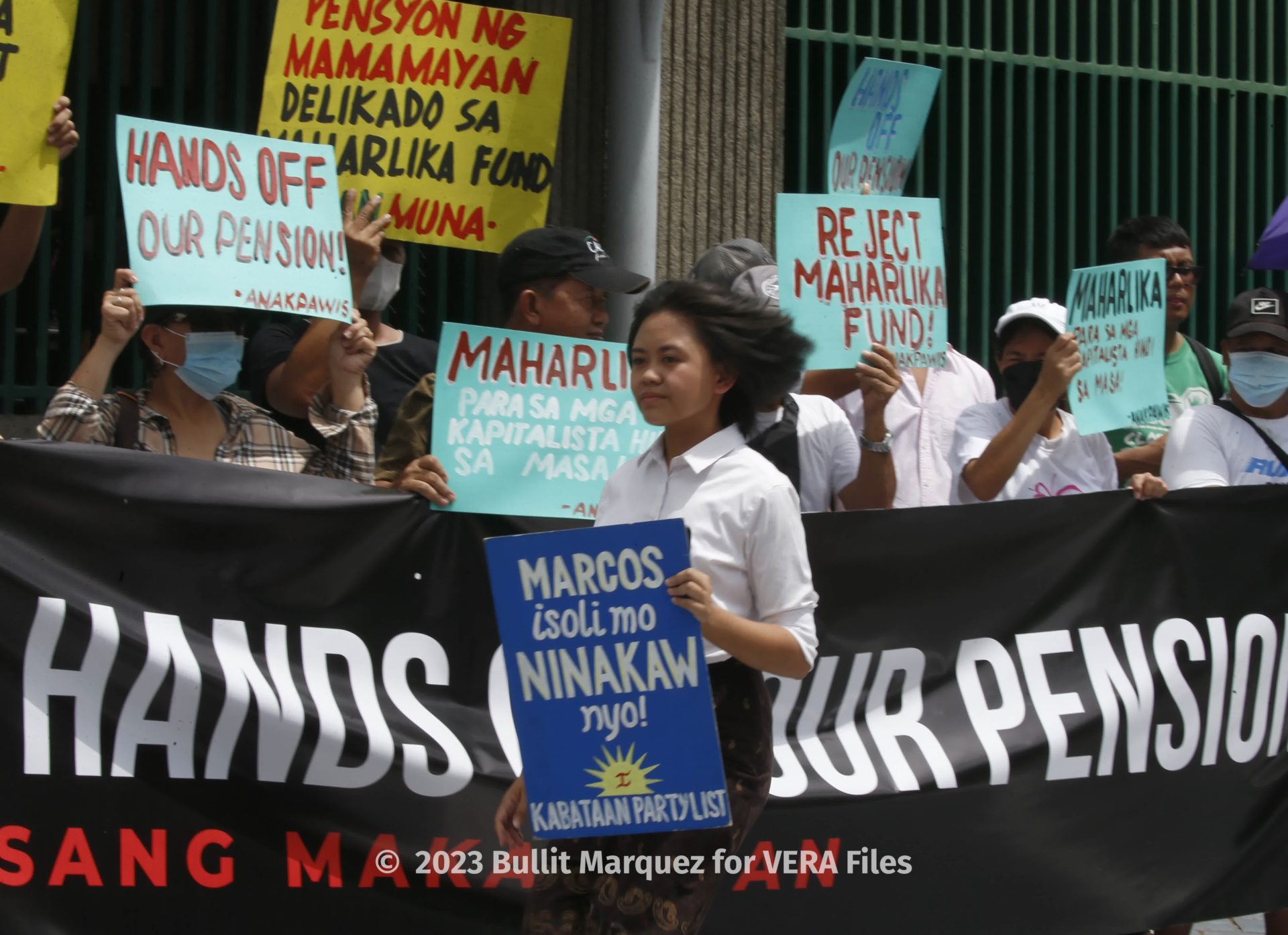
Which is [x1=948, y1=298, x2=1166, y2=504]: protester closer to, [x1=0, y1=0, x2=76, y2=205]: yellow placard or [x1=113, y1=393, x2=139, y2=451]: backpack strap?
[x1=113, y1=393, x2=139, y2=451]: backpack strap

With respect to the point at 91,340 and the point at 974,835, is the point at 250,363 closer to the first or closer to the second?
the point at 91,340

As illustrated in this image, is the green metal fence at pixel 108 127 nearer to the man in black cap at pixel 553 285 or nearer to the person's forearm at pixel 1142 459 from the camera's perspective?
the man in black cap at pixel 553 285

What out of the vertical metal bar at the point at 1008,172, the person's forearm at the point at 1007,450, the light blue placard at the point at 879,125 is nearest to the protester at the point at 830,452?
the person's forearm at the point at 1007,450

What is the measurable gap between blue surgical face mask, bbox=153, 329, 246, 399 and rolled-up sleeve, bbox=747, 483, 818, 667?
165 centimetres

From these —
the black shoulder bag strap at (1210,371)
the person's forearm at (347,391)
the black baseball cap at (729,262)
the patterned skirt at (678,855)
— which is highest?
the black baseball cap at (729,262)

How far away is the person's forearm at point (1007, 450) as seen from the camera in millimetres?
5309

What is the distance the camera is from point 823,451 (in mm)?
5215

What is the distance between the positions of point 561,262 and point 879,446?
3.37 feet

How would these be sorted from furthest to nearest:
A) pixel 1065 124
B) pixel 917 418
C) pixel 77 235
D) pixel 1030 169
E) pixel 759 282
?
pixel 1065 124 → pixel 1030 169 → pixel 77 235 → pixel 917 418 → pixel 759 282

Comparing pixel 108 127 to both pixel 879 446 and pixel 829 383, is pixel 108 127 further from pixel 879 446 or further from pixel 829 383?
pixel 879 446

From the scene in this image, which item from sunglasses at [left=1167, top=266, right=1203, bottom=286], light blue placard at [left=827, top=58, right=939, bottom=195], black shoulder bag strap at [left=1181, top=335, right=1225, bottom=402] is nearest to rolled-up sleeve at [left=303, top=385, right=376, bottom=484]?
light blue placard at [left=827, top=58, right=939, bottom=195]

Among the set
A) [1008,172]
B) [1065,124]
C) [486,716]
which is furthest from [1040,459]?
[1065,124]

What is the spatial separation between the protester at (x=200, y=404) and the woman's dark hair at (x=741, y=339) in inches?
46.5

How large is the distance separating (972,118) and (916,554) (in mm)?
3967
